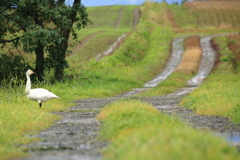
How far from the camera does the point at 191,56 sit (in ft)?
170

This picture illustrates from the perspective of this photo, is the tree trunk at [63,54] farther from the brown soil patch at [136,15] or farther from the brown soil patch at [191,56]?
the brown soil patch at [136,15]

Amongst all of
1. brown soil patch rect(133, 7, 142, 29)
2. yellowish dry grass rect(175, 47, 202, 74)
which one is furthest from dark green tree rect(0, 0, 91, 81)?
brown soil patch rect(133, 7, 142, 29)

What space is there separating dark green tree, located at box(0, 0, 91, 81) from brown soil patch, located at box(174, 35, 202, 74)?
16.7 meters

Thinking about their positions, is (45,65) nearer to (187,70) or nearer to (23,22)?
(23,22)

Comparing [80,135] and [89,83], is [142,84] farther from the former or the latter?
[80,135]

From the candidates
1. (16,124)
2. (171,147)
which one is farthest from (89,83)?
(171,147)

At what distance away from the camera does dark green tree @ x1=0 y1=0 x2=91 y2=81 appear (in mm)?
26750

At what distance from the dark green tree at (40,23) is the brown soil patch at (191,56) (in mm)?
→ 16681

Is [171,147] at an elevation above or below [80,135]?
above

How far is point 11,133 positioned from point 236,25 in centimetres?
7386

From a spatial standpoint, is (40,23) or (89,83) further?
(89,83)

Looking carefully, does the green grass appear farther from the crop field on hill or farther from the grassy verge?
the grassy verge

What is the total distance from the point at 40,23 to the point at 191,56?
26.9 meters

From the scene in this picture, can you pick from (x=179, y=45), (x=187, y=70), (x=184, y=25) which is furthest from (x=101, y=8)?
(x=187, y=70)
